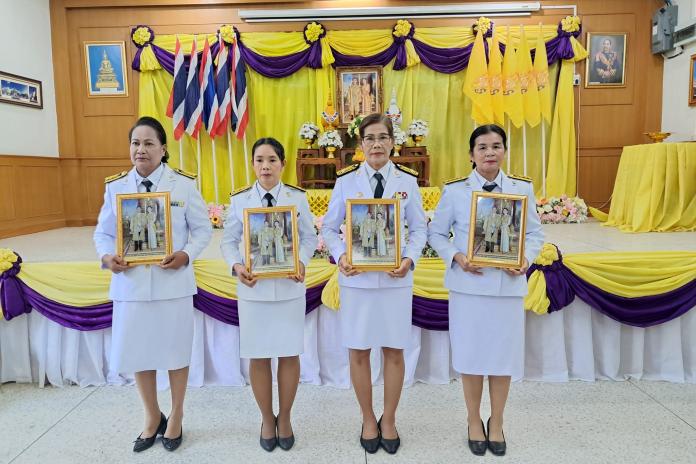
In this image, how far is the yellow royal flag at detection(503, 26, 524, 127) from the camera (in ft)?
Answer: 20.7

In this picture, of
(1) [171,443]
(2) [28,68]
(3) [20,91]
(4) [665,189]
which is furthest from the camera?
(2) [28,68]

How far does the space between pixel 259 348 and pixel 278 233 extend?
506 millimetres

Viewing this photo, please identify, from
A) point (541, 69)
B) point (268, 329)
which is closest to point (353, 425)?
point (268, 329)

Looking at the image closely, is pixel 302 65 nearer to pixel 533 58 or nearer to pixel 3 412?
pixel 533 58

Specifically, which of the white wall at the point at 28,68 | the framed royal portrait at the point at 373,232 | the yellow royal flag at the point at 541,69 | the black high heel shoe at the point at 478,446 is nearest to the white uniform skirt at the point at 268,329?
the framed royal portrait at the point at 373,232

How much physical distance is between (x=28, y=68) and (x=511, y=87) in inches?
234

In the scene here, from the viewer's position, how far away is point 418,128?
6.37 meters

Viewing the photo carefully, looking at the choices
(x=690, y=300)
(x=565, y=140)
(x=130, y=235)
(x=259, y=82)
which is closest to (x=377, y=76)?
(x=259, y=82)

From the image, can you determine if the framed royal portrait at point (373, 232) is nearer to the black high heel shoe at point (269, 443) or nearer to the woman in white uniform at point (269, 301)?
the woman in white uniform at point (269, 301)

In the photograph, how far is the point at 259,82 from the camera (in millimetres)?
6750

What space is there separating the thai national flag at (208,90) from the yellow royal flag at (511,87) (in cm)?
367

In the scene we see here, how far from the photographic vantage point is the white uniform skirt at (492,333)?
6.99 ft

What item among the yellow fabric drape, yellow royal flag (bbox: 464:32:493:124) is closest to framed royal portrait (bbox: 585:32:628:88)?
yellow royal flag (bbox: 464:32:493:124)

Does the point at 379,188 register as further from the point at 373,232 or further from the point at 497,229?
the point at 497,229
